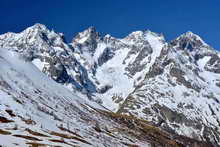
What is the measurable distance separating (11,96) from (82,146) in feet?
164

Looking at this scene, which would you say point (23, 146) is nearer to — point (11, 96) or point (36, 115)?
point (36, 115)

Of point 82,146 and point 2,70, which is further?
point 2,70

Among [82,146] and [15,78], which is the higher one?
[15,78]

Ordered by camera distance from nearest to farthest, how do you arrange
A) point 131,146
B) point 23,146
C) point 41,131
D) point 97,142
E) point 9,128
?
1. point 23,146
2. point 9,128
3. point 41,131
4. point 97,142
5. point 131,146

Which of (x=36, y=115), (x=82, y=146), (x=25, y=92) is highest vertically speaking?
(x=25, y=92)

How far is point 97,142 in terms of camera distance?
132 metres

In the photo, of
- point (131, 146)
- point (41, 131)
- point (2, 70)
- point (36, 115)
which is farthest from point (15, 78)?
point (41, 131)

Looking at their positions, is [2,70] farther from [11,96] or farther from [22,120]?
[22,120]

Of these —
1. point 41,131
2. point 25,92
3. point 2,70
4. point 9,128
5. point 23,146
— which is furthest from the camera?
point 2,70

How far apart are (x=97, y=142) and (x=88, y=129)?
2534cm

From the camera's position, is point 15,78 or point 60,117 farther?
point 15,78

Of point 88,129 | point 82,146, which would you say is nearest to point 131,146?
point 88,129

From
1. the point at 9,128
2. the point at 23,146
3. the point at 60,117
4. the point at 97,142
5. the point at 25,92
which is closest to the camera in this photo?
the point at 23,146

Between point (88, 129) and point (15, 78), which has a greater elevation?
point (15, 78)
